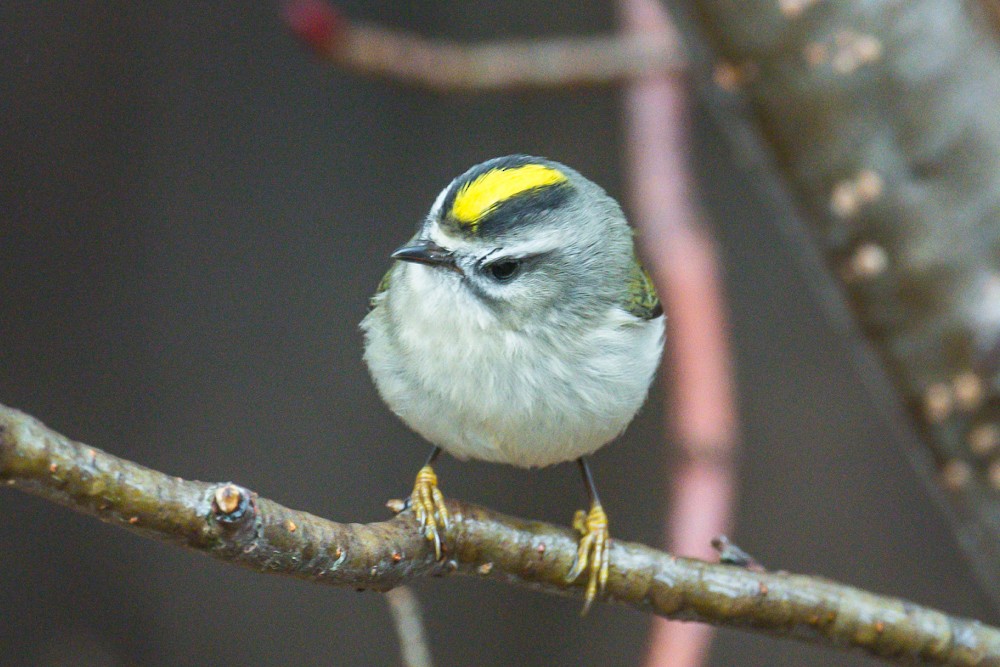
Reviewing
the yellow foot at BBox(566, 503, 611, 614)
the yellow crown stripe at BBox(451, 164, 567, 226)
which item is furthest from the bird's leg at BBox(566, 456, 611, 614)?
the yellow crown stripe at BBox(451, 164, 567, 226)

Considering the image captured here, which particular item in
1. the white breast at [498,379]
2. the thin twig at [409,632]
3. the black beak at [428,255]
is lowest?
the thin twig at [409,632]

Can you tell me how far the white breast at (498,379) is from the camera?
4.36 feet

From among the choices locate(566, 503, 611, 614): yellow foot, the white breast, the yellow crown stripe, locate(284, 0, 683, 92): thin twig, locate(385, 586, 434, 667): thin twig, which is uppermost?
locate(284, 0, 683, 92): thin twig

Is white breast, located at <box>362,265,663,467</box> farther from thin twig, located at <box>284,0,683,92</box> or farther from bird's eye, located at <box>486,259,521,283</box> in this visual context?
thin twig, located at <box>284,0,683,92</box>

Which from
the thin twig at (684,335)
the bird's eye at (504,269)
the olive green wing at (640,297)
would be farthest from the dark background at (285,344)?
the bird's eye at (504,269)

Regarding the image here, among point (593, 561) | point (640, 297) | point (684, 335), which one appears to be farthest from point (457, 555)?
point (684, 335)

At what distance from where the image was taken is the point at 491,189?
4.47 feet

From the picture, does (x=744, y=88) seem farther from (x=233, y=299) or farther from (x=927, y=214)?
(x=233, y=299)

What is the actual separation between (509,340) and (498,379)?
0.23 feet

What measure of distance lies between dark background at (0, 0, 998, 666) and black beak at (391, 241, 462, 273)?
1.03 m

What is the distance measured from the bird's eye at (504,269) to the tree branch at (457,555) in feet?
1.04

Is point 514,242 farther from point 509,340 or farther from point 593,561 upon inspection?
point 593,561

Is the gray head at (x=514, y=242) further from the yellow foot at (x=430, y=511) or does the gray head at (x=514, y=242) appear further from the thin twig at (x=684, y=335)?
the thin twig at (x=684, y=335)

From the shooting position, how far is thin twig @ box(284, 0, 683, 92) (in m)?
2.14
